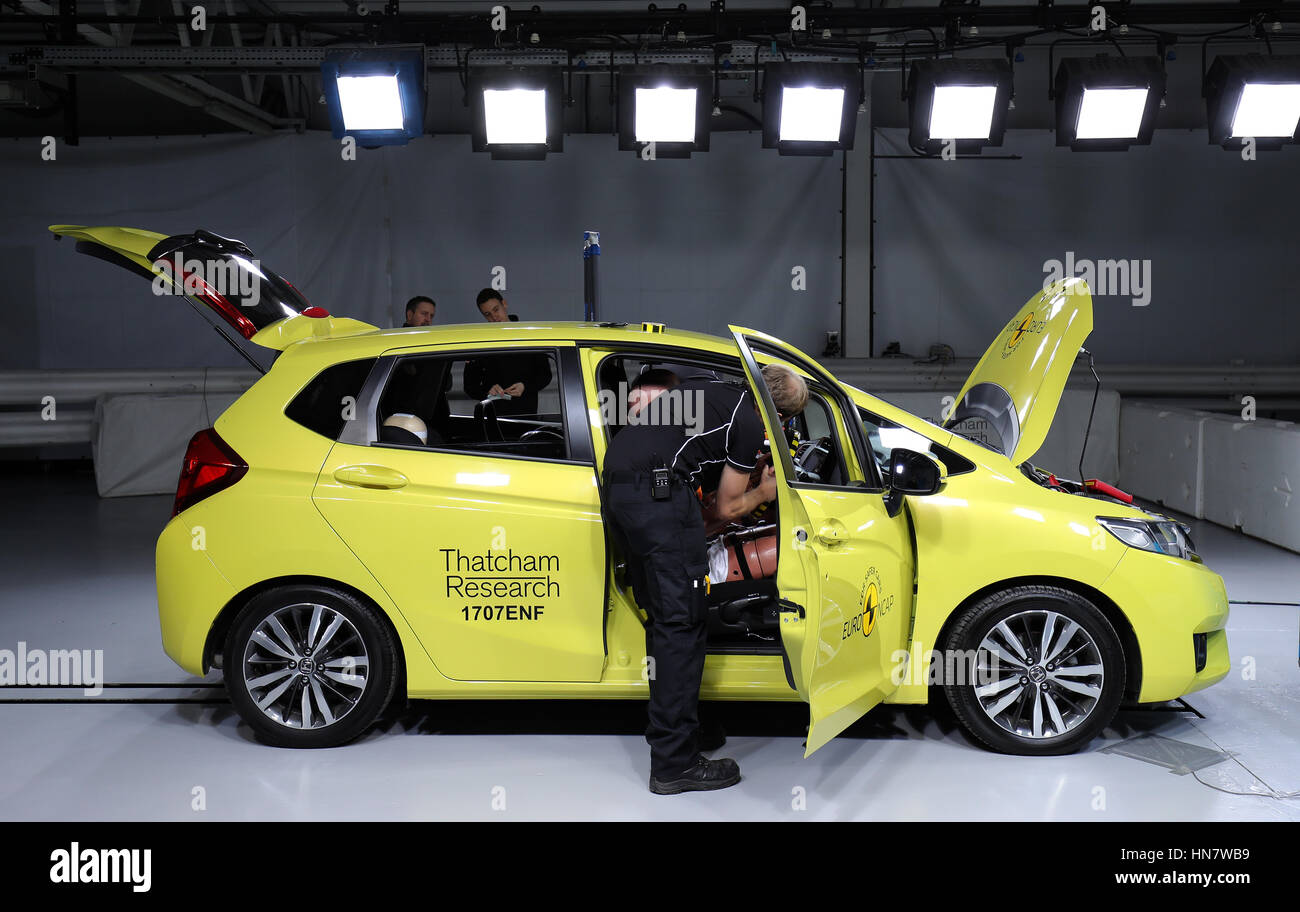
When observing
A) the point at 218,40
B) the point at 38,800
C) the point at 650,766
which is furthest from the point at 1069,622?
the point at 218,40

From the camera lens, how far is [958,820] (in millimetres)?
3266

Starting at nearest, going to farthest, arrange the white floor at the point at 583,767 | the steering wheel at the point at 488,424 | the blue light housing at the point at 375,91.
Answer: the white floor at the point at 583,767 → the steering wheel at the point at 488,424 → the blue light housing at the point at 375,91

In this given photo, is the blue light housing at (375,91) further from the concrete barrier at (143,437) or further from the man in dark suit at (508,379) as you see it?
the concrete barrier at (143,437)

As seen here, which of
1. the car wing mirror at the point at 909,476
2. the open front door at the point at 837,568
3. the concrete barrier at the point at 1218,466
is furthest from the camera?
the concrete barrier at the point at 1218,466

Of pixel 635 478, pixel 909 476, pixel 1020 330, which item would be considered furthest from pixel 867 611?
pixel 1020 330

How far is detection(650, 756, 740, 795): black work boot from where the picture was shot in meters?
3.45

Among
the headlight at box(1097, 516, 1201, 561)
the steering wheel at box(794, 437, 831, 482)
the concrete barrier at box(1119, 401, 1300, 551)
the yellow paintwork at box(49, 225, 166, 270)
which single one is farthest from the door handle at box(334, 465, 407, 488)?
the concrete barrier at box(1119, 401, 1300, 551)

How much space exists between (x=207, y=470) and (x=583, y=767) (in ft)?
5.60

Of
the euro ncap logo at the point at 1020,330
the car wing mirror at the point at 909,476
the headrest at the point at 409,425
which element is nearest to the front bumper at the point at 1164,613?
the car wing mirror at the point at 909,476

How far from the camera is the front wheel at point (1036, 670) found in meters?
3.67

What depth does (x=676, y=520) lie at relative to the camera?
11.1 ft

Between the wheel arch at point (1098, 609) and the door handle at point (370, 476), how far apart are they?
77.8 inches

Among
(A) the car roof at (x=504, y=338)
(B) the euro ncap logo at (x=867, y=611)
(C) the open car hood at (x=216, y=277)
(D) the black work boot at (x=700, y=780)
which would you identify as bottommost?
(D) the black work boot at (x=700, y=780)
